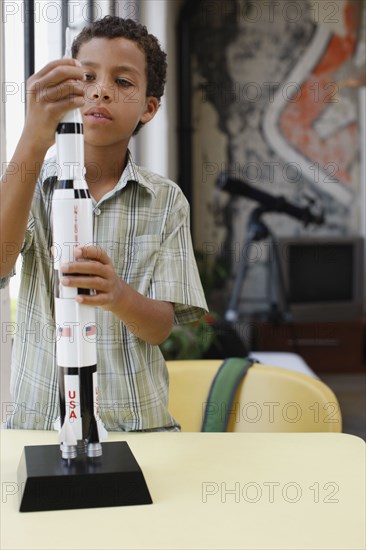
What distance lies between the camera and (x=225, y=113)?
17.9 ft

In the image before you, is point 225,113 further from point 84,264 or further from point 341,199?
point 84,264

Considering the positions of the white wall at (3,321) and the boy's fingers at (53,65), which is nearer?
the boy's fingers at (53,65)

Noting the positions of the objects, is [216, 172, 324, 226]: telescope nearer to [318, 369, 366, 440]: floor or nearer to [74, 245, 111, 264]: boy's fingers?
[318, 369, 366, 440]: floor

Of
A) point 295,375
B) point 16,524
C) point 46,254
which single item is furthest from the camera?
point 295,375

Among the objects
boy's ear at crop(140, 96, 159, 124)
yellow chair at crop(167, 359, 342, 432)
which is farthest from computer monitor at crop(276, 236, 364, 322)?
boy's ear at crop(140, 96, 159, 124)

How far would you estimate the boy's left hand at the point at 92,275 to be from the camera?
778 mm

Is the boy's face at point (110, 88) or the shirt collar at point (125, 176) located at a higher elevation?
the boy's face at point (110, 88)

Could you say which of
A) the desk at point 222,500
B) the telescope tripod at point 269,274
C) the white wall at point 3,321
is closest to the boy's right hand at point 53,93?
the desk at point 222,500

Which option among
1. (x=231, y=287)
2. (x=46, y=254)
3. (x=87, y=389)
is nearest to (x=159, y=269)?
(x=46, y=254)

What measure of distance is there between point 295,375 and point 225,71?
433 cm

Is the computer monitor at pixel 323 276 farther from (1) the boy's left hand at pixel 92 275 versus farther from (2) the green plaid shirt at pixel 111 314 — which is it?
(1) the boy's left hand at pixel 92 275

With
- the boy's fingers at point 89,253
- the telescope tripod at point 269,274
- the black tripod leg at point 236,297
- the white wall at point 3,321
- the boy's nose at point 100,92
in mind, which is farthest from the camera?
the telescope tripod at point 269,274

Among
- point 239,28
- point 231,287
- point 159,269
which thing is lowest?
point 231,287
